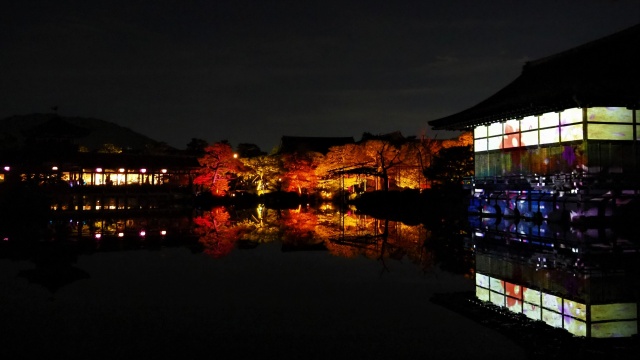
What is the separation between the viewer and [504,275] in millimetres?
11281

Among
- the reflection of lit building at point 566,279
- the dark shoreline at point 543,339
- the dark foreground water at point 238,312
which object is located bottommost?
the dark foreground water at point 238,312

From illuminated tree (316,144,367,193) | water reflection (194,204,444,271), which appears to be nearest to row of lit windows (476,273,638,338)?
water reflection (194,204,444,271)

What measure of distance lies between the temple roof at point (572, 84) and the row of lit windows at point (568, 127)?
2.10ft

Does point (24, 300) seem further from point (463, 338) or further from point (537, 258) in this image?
point (537, 258)

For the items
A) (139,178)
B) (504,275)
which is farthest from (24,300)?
(139,178)

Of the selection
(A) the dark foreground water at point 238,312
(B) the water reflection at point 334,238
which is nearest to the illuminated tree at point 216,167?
(B) the water reflection at point 334,238

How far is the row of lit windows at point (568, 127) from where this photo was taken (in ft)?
72.8

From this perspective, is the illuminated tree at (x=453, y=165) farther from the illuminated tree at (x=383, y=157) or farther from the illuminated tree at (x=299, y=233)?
the illuminated tree at (x=299, y=233)

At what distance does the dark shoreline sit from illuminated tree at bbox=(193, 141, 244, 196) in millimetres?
40947

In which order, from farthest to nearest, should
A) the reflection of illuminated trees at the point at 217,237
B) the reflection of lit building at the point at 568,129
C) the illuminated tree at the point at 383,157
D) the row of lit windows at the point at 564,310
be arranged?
the illuminated tree at the point at 383,157 < the reflection of lit building at the point at 568,129 < the reflection of illuminated trees at the point at 217,237 < the row of lit windows at the point at 564,310

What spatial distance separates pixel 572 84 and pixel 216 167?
106 feet

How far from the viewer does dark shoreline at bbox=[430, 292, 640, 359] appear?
6.13 m

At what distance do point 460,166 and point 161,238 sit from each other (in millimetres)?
23016

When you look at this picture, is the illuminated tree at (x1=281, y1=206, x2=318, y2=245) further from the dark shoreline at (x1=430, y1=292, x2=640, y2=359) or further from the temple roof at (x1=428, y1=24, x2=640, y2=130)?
the temple roof at (x1=428, y1=24, x2=640, y2=130)
